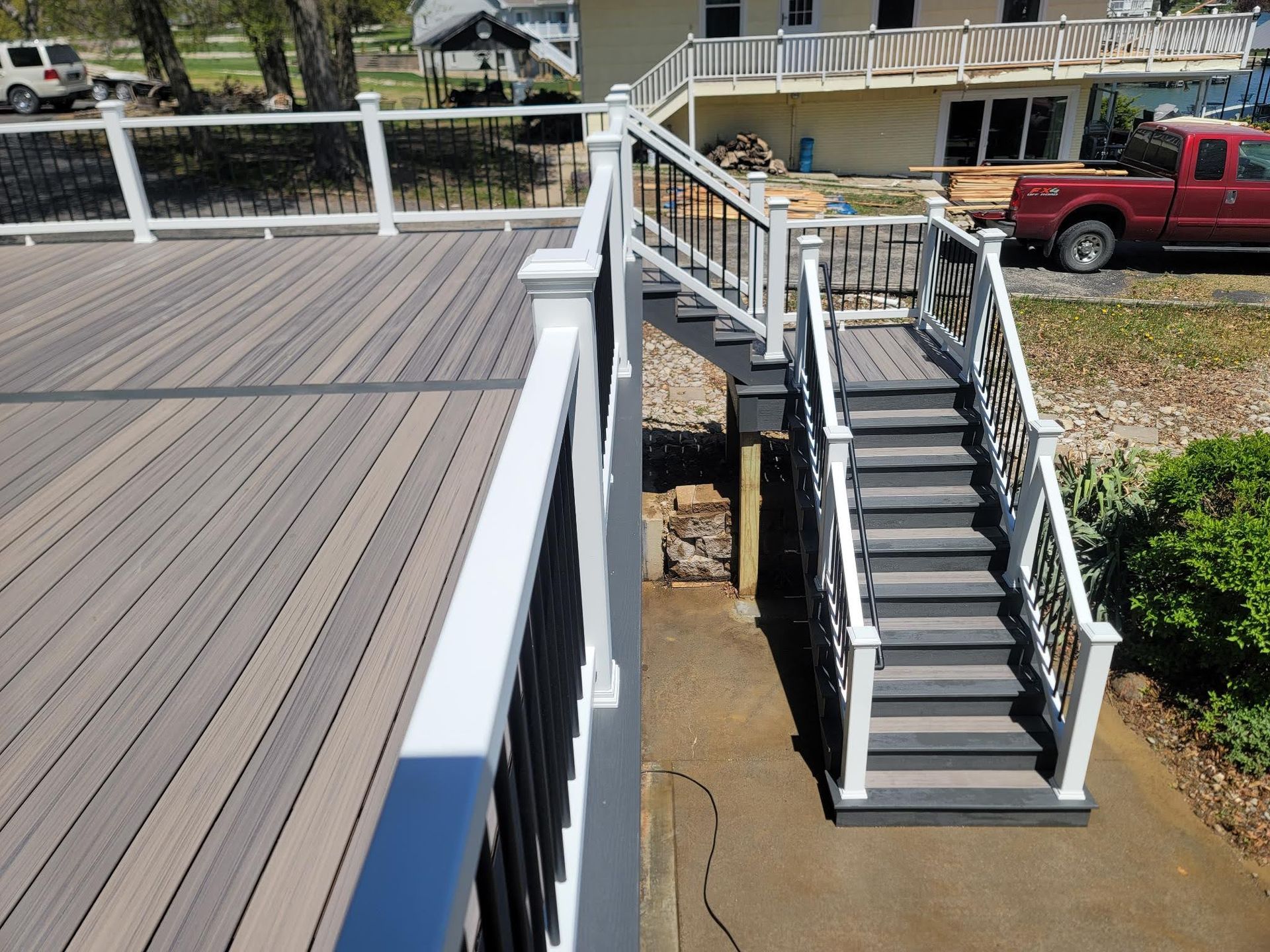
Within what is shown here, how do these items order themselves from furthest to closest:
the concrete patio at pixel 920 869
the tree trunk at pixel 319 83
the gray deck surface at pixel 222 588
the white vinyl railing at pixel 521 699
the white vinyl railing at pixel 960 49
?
the white vinyl railing at pixel 960 49 → the tree trunk at pixel 319 83 → the concrete patio at pixel 920 869 → the gray deck surface at pixel 222 588 → the white vinyl railing at pixel 521 699

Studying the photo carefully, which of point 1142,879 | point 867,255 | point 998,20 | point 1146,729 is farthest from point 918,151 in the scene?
point 1142,879

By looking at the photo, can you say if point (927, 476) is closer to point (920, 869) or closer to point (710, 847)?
point (920, 869)

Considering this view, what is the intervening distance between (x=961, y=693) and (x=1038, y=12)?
1913cm

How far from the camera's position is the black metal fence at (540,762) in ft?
3.92

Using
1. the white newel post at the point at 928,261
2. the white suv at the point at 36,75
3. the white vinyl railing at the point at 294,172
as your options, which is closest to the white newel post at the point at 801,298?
the white newel post at the point at 928,261

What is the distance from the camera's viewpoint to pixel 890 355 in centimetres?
801

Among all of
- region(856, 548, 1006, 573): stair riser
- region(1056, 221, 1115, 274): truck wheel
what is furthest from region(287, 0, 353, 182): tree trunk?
region(1056, 221, 1115, 274): truck wheel

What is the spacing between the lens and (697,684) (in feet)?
25.8

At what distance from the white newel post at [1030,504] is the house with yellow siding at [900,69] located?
14412mm

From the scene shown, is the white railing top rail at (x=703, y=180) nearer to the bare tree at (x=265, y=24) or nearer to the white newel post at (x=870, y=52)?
the white newel post at (x=870, y=52)

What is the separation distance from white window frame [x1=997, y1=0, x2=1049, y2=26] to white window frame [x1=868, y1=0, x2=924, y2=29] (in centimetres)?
167

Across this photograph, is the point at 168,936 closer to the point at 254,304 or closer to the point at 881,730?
the point at 254,304

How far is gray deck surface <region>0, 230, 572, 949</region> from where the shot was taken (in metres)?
1.76

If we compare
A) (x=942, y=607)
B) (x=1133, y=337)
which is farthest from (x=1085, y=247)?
(x=942, y=607)
